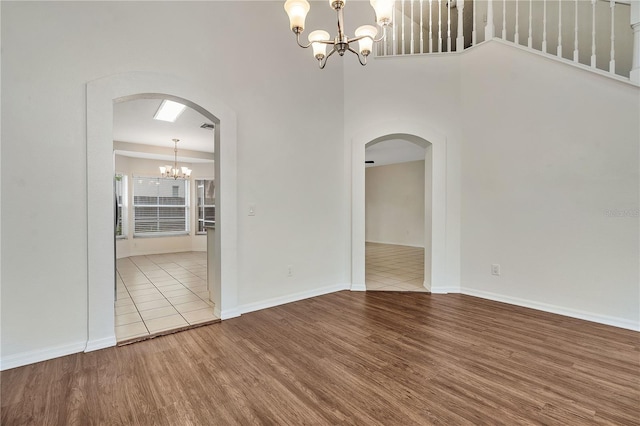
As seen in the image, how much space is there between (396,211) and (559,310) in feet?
20.4

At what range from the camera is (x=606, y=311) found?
116 inches

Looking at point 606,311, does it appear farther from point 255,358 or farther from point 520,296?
point 255,358

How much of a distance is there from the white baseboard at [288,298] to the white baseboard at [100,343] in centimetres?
113

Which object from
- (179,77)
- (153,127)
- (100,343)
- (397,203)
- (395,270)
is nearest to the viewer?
(100,343)

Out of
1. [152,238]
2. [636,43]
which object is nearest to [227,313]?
[636,43]

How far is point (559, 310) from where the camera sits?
126 inches

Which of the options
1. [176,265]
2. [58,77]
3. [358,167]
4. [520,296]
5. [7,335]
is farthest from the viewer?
[176,265]

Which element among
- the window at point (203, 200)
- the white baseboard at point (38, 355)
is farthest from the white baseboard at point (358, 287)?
the window at point (203, 200)

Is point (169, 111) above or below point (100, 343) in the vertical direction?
above

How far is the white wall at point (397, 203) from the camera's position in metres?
8.70

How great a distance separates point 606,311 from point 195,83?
4.74 m

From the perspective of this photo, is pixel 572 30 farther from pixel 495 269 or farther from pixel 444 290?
pixel 444 290

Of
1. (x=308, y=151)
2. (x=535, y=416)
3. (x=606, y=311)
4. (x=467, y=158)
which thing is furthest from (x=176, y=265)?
(x=606, y=311)

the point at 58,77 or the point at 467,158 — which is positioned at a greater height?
the point at 58,77
